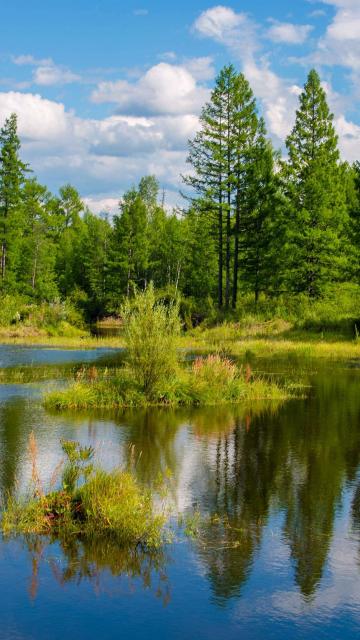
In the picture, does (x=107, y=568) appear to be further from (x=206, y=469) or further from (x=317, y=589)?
(x=206, y=469)

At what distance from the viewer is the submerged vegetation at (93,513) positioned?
929cm

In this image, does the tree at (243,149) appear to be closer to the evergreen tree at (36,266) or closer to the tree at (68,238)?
the evergreen tree at (36,266)

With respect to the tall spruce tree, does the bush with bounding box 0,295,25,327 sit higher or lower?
lower

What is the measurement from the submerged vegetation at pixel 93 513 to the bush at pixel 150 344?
369 inches

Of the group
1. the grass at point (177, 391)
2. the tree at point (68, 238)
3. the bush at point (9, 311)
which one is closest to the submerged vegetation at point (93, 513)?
the grass at point (177, 391)

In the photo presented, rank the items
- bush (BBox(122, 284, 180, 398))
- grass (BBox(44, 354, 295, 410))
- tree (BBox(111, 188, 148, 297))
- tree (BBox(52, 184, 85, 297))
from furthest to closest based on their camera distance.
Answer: tree (BBox(52, 184, 85, 297)) < tree (BBox(111, 188, 148, 297)) < bush (BBox(122, 284, 180, 398)) < grass (BBox(44, 354, 295, 410))

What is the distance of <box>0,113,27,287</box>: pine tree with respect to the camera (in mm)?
63812

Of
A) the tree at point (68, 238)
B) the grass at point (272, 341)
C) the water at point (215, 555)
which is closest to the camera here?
the water at point (215, 555)

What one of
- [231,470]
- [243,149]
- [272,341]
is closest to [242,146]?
[243,149]

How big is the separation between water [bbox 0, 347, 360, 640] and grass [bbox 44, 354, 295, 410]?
3380 mm

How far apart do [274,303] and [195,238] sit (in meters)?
29.1

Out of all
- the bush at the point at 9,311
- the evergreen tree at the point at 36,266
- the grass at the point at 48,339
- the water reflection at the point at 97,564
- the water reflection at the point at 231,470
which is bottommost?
the water reflection at the point at 97,564

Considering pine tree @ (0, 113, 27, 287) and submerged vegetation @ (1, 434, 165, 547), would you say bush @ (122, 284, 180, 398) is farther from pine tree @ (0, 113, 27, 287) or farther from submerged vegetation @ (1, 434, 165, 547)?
pine tree @ (0, 113, 27, 287)

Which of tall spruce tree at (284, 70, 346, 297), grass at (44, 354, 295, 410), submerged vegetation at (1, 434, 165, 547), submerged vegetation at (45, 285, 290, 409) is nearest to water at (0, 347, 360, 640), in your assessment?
submerged vegetation at (1, 434, 165, 547)
